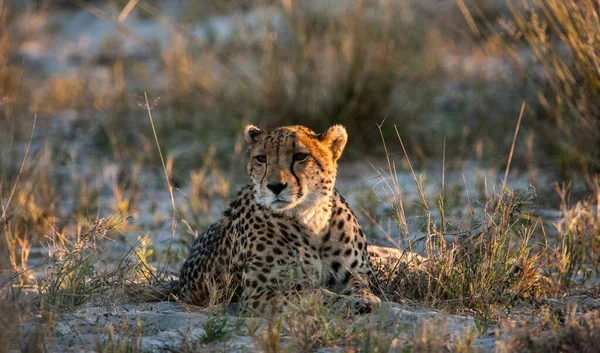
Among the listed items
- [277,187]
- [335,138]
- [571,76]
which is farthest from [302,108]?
[277,187]

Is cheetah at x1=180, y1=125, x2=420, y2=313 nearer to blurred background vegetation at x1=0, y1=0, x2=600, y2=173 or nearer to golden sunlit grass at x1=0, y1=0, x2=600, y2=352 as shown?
golden sunlit grass at x1=0, y1=0, x2=600, y2=352

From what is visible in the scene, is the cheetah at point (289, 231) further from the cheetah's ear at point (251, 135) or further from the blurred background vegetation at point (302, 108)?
the blurred background vegetation at point (302, 108)

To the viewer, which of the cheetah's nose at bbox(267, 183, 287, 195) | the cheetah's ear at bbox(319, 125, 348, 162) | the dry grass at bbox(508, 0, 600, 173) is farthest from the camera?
the dry grass at bbox(508, 0, 600, 173)

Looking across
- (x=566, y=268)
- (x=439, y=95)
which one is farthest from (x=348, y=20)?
(x=566, y=268)

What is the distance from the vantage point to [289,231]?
380 centimetres

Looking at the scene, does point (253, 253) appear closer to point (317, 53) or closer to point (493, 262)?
point (493, 262)

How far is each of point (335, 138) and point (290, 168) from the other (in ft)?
1.16

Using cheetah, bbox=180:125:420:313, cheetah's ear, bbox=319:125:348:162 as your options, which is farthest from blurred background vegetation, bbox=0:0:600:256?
cheetah, bbox=180:125:420:313

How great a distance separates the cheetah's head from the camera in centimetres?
363

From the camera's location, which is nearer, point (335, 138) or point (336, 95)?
point (335, 138)

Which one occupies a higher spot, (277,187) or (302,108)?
(277,187)

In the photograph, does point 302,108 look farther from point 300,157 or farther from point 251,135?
point 300,157

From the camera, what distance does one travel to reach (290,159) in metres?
3.72

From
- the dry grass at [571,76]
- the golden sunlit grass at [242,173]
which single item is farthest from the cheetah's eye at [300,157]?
the dry grass at [571,76]
